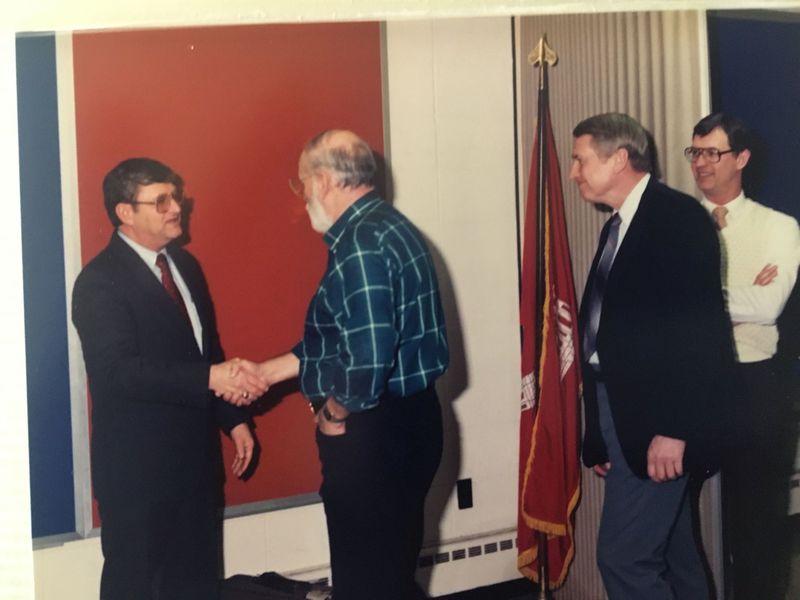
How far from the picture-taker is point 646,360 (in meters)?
1.54

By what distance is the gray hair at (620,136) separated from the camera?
63.2 inches

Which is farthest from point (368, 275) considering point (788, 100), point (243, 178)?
point (788, 100)

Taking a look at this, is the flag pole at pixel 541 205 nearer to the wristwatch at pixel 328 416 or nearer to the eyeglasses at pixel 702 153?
the eyeglasses at pixel 702 153

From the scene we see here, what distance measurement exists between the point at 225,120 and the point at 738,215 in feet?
3.64

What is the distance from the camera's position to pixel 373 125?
1.59m

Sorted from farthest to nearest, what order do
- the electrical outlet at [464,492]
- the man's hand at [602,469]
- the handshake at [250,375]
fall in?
1. the electrical outlet at [464,492]
2. the man's hand at [602,469]
3. the handshake at [250,375]

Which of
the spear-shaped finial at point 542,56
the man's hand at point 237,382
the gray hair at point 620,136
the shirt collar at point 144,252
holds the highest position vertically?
the spear-shaped finial at point 542,56

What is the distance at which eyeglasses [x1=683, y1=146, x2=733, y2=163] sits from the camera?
5.20 feet

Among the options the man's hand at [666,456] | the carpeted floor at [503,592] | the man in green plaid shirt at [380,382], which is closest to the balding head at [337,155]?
the man in green plaid shirt at [380,382]

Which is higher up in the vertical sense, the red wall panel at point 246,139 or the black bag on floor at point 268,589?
the red wall panel at point 246,139

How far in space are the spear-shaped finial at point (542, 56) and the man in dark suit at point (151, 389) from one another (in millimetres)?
804

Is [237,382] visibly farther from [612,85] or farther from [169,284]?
[612,85]

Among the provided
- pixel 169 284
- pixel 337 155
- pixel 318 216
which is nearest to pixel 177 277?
pixel 169 284

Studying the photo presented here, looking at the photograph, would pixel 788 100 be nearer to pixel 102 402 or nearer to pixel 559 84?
pixel 559 84
